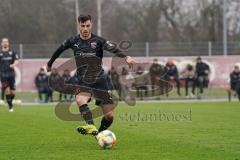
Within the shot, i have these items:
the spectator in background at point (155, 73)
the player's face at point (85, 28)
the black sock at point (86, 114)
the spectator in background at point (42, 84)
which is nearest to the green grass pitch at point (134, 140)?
the black sock at point (86, 114)

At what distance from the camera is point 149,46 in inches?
1547

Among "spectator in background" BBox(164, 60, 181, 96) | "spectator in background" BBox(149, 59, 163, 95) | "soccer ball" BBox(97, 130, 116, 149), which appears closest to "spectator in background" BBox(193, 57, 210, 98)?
"spectator in background" BBox(164, 60, 181, 96)

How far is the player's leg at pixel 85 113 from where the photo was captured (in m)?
10.8

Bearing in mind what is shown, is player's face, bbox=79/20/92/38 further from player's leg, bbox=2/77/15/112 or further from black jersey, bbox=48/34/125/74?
player's leg, bbox=2/77/15/112

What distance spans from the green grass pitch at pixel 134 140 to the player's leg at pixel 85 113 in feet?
0.92

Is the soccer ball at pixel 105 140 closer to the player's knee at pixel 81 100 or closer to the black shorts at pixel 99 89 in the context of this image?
the player's knee at pixel 81 100

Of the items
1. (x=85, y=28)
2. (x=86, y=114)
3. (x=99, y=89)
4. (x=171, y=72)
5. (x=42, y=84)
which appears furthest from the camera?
(x=171, y=72)

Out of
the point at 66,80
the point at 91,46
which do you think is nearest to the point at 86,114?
the point at 91,46

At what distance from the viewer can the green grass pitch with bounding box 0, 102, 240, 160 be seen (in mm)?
9617

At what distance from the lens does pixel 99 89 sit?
1148 centimetres

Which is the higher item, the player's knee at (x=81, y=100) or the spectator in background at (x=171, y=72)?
the spectator in background at (x=171, y=72)

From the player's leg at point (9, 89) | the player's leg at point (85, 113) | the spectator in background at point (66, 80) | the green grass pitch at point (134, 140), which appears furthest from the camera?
the spectator in background at point (66, 80)

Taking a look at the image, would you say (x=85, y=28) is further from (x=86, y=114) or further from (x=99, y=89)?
(x=86, y=114)

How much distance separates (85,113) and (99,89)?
562 mm
